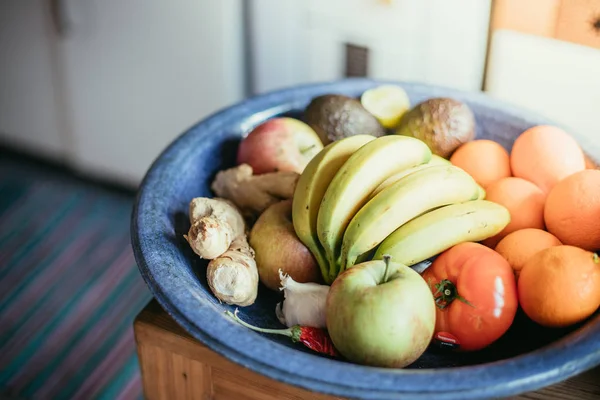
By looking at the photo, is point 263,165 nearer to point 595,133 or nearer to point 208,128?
point 208,128

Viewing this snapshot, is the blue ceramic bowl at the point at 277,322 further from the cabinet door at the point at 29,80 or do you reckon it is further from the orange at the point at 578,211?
the cabinet door at the point at 29,80

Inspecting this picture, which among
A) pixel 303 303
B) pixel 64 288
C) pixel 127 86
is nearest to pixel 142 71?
pixel 127 86

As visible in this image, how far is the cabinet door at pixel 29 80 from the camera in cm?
166

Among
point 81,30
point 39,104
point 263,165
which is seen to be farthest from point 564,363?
point 39,104

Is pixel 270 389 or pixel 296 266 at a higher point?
pixel 296 266

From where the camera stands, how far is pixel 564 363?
0.64m

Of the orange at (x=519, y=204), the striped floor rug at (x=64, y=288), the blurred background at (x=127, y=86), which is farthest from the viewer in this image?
the striped floor rug at (x=64, y=288)

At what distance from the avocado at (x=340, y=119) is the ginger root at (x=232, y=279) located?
0.84 feet

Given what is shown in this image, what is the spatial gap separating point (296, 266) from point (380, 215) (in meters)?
0.12

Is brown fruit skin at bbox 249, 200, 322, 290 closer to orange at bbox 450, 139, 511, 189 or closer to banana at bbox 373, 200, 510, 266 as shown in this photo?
banana at bbox 373, 200, 510, 266

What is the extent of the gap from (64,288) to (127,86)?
1.53 ft

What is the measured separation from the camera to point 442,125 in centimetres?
93

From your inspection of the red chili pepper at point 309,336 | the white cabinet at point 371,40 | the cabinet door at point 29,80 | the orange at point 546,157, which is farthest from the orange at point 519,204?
the cabinet door at point 29,80

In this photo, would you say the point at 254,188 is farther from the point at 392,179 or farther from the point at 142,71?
the point at 142,71
